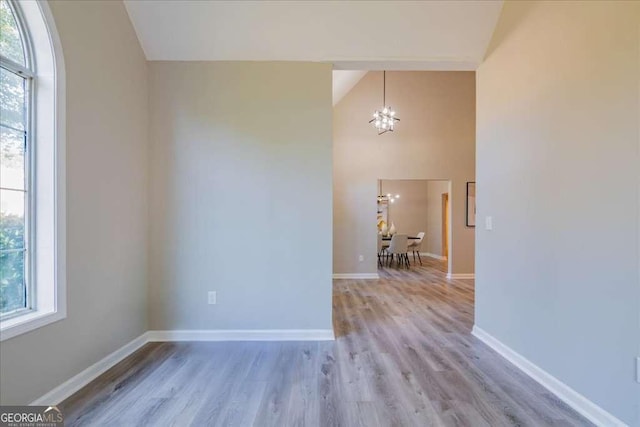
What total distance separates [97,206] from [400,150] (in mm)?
5388

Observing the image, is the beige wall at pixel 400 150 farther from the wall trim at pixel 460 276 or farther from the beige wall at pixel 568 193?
the beige wall at pixel 568 193

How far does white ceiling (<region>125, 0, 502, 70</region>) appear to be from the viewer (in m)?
2.71

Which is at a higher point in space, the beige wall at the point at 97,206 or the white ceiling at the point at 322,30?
the white ceiling at the point at 322,30

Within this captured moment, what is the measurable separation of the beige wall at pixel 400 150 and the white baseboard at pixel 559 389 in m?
3.61

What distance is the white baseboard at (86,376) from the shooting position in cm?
190

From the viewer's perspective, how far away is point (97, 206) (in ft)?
7.63

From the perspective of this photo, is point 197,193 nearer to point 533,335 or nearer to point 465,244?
point 533,335

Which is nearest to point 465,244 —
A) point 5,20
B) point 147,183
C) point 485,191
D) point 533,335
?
point 485,191

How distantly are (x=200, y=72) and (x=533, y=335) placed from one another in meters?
3.70

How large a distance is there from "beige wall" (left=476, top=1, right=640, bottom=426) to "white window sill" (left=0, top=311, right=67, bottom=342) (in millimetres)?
3341

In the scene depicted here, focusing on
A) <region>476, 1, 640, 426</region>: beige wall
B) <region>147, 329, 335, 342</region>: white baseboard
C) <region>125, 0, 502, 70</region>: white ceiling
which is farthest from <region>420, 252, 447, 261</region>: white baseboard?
<region>147, 329, 335, 342</region>: white baseboard

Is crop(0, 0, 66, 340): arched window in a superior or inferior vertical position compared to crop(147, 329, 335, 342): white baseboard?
superior

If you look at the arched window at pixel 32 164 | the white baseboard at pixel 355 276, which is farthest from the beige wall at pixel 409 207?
the arched window at pixel 32 164

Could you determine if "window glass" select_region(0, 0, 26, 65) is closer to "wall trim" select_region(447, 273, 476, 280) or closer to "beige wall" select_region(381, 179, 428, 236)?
"wall trim" select_region(447, 273, 476, 280)
